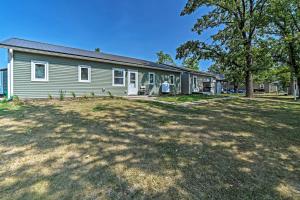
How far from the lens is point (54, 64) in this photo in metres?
12.1

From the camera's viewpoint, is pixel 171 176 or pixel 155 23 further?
pixel 155 23

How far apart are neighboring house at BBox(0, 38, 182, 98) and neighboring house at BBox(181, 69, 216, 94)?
17.7 ft

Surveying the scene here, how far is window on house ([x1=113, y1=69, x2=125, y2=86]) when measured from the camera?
1575 cm

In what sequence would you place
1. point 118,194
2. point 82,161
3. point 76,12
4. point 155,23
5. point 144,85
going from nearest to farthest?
point 118,194, point 82,161, point 144,85, point 76,12, point 155,23

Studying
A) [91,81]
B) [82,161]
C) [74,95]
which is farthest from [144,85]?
[82,161]

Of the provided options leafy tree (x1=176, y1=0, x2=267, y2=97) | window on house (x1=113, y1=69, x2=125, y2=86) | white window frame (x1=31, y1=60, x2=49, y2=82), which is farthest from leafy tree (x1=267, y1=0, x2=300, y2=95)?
white window frame (x1=31, y1=60, x2=49, y2=82)

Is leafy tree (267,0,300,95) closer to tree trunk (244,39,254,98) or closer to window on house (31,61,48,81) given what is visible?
tree trunk (244,39,254,98)

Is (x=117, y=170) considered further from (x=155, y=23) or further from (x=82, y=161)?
(x=155, y=23)

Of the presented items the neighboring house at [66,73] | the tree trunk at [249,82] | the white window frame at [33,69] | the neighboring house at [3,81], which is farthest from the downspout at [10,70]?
the tree trunk at [249,82]

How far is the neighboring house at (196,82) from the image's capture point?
23.0 m

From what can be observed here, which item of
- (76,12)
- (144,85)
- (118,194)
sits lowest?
(118,194)

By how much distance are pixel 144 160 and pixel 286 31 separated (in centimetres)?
2251

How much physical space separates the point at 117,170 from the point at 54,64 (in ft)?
35.3

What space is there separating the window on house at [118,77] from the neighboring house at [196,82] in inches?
356
